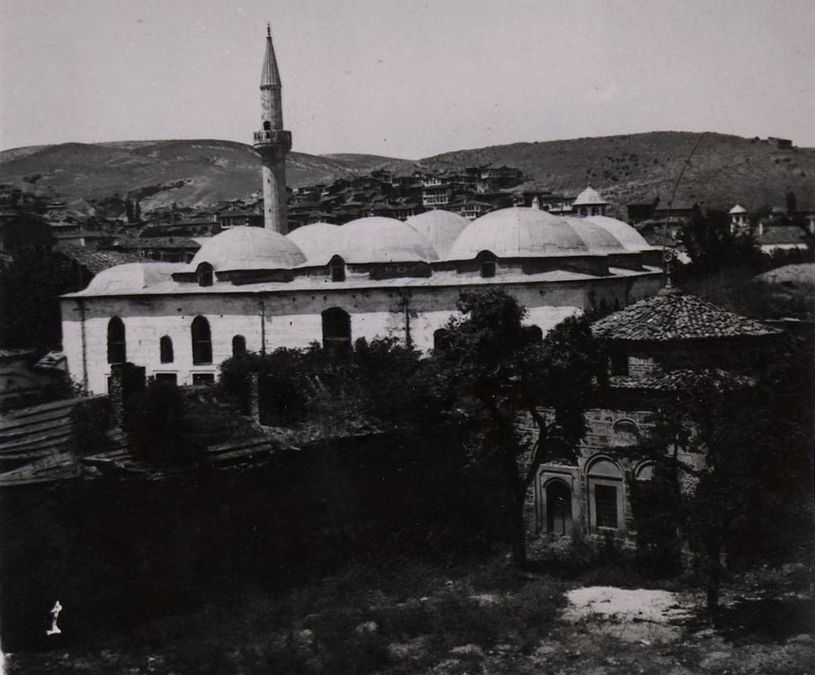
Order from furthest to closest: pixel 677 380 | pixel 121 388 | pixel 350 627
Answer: pixel 677 380 < pixel 121 388 < pixel 350 627

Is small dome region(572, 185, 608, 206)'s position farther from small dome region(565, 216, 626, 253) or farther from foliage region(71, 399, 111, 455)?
foliage region(71, 399, 111, 455)

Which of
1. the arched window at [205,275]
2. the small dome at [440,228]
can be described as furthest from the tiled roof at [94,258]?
the small dome at [440,228]

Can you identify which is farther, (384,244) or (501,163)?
(501,163)

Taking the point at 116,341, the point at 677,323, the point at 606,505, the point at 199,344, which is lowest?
the point at 606,505

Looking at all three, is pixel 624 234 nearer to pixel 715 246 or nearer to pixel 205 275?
pixel 715 246

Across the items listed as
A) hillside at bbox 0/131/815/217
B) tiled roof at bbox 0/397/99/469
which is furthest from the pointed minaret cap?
hillside at bbox 0/131/815/217

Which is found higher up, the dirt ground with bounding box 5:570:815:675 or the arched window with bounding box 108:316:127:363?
the arched window with bounding box 108:316:127:363

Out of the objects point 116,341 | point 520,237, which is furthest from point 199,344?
point 520,237

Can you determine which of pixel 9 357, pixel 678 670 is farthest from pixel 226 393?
pixel 9 357
